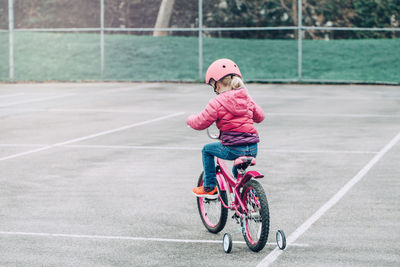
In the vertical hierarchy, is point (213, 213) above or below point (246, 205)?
below

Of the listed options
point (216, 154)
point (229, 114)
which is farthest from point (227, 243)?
point (229, 114)

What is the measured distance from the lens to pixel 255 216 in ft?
24.3

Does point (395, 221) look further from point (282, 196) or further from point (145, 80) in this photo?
point (145, 80)

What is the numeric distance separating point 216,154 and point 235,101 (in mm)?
553

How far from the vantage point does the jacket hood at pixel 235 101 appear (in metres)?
7.71

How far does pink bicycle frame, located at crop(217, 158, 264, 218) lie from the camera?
7.58m

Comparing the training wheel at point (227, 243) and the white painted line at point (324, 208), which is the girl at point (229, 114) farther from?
the white painted line at point (324, 208)

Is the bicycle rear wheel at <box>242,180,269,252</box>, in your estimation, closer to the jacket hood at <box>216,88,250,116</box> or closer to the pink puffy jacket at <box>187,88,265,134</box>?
the pink puffy jacket at <box>187,88,265,134</box>

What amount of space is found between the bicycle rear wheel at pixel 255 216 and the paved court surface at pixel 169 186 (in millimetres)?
139

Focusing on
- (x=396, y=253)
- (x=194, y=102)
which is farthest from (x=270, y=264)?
(x=194, y=102)

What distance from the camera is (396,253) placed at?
7.52 meters

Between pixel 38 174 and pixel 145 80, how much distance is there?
63.7 ft

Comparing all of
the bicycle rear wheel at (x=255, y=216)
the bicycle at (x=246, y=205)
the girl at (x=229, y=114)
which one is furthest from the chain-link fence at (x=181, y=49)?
the bicycle rear wheel at (x=255, y=216)

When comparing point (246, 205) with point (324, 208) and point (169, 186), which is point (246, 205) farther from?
point (169, 186)
